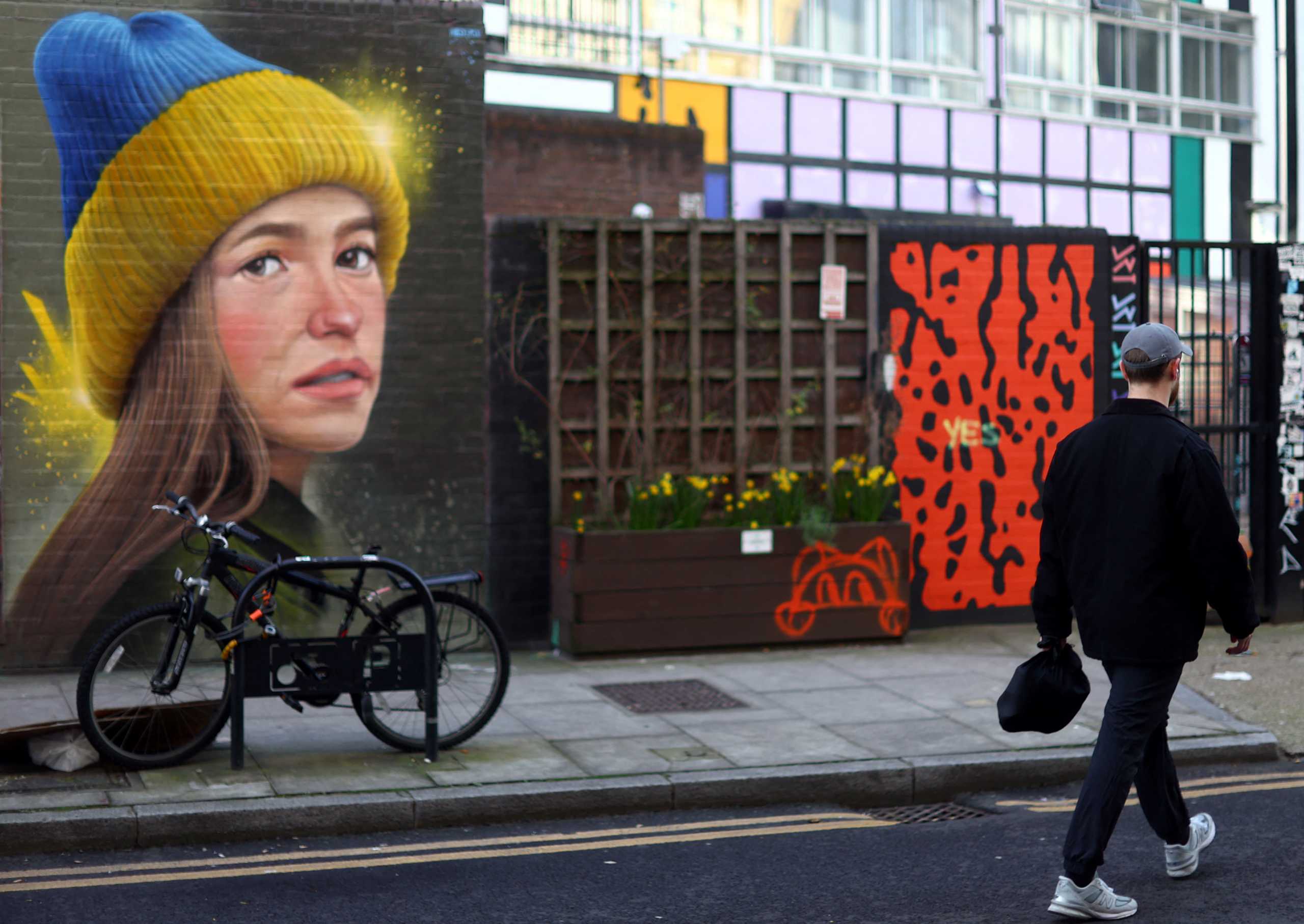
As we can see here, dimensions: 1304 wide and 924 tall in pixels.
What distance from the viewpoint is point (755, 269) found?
10.9 metres

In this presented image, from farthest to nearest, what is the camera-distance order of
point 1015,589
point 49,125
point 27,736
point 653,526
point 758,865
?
point 1015,589
point 653,526
point 49,125
point 27,736
point 758,865

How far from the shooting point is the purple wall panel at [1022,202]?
105 ft

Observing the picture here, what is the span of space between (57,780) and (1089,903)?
436 centimetres

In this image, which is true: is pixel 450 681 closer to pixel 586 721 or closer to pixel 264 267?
pixel 586 721

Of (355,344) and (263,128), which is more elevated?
(263,128)

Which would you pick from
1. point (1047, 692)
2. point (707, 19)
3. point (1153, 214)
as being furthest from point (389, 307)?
point (1153, 214)

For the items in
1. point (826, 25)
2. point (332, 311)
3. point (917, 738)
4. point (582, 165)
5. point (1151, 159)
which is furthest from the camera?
point (1151, 159)

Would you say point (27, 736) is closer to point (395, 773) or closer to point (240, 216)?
point (395, 773)

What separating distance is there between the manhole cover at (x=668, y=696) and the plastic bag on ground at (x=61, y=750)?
291 cm

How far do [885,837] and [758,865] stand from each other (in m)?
0.71

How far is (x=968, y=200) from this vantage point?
1242 inches

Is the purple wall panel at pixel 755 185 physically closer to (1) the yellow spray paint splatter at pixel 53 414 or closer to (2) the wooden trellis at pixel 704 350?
(2) the wooden trellis at pixel 704 350

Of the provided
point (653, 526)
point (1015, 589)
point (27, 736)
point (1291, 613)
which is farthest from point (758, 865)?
point (1291, 613)

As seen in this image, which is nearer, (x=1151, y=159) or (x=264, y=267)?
(x=264, y=267)
